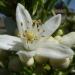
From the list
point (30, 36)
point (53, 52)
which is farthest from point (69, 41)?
point (30, 36)

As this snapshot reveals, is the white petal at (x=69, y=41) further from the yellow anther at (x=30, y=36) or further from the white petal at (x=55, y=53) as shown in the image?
the yellow anther at (x=30, y=36)

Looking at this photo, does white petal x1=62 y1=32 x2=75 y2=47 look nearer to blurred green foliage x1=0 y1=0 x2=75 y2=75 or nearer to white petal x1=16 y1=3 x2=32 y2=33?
blurred green foliage x1=0 y1=0 x2=75 y2=75

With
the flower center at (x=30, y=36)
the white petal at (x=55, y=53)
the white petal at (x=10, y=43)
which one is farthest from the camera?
the flower center at (x=30, y=36)

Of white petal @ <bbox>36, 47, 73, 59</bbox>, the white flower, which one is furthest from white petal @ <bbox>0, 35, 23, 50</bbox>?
white petal @ <bbox>36, 47, 73, 59</bbox>

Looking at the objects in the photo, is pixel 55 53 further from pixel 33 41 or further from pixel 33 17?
pixel 33 17

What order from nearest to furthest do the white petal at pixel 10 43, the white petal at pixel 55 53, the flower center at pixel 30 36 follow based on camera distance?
the white petal at pixel 55 53, the white petal at pixel 10 43, the flower center at pixel 30 36

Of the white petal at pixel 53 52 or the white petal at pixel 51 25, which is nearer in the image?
the white petal at pixel 53 52

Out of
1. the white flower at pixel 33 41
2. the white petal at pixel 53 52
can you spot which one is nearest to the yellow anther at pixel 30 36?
the white flower at pixel 33 41
